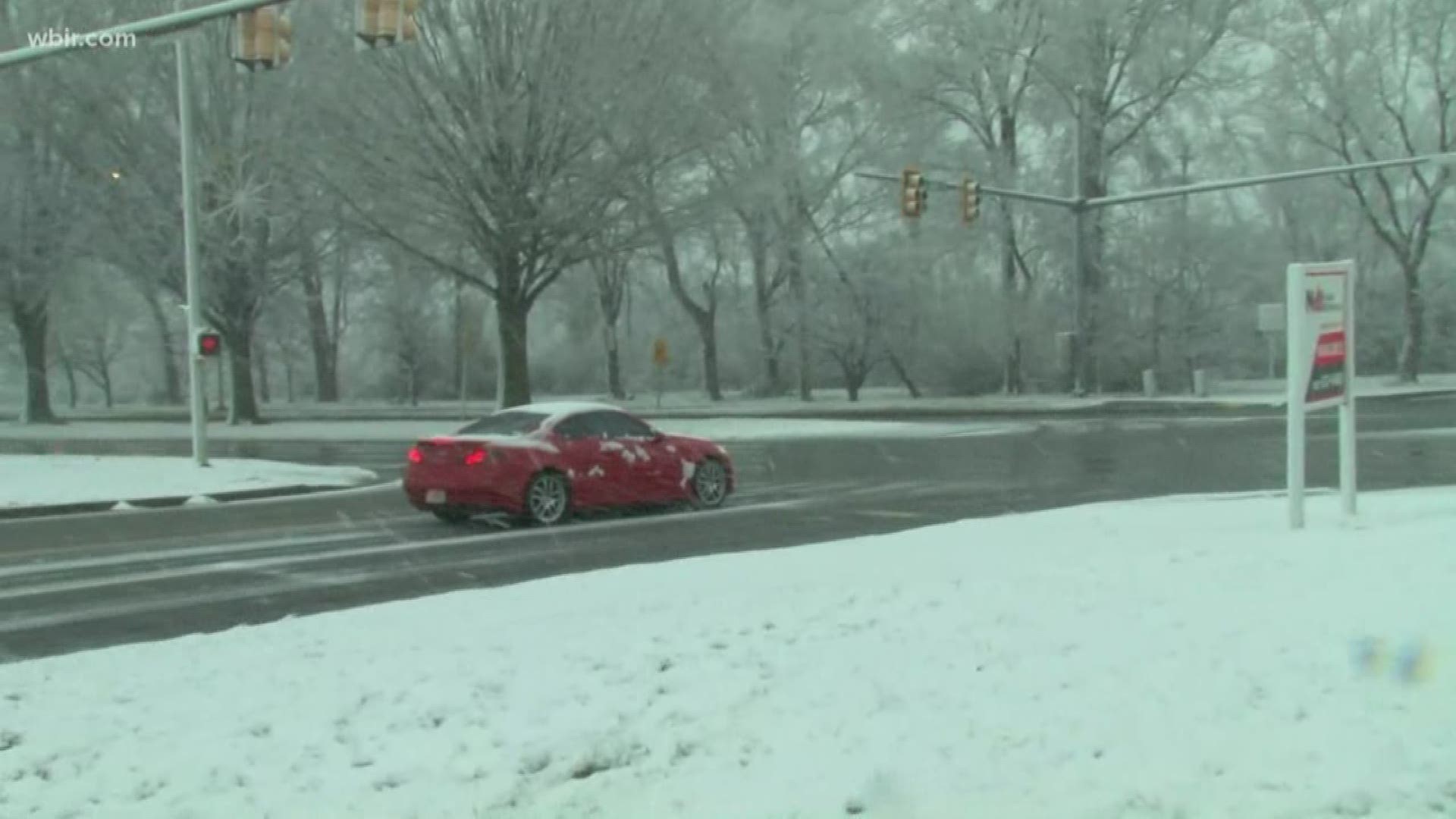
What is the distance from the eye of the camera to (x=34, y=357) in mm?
50844

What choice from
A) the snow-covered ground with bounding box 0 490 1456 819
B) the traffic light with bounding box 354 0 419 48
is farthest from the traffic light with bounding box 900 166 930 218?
the snow-covered ground with bounding box 0 490 1456 819

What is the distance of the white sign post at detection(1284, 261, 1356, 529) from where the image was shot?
38.8 feet

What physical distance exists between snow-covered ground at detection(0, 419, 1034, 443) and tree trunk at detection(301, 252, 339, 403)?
9.72m

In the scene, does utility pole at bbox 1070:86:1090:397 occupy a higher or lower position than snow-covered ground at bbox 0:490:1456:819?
higher

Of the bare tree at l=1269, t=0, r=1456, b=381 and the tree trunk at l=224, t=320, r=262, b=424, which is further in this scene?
the bare tree at l=1269, t=0, r=1456, b=381

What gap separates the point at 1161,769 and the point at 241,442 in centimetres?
3718

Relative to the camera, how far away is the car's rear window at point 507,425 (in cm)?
1728

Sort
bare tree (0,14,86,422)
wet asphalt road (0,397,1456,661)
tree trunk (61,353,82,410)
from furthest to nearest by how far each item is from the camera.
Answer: tree trunk (61,353,82,410)
bare tree (0,14,86,422)
wet asphalt road (0,397,1456,661)

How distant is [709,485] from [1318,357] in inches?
339

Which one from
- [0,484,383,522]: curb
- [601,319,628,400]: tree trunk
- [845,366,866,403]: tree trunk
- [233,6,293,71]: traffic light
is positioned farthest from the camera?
[601,319,628,400]: tree trunk

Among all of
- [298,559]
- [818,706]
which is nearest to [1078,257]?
[298,559]

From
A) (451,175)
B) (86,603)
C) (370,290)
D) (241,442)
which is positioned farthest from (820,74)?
(86,603)

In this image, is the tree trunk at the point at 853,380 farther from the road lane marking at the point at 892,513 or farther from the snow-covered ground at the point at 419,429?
the road lane marking at the point at 892,513

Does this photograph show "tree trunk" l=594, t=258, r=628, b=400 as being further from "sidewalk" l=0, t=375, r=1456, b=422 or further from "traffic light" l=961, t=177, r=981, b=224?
"traffic light" l=961, t=177, r=981, b=224
